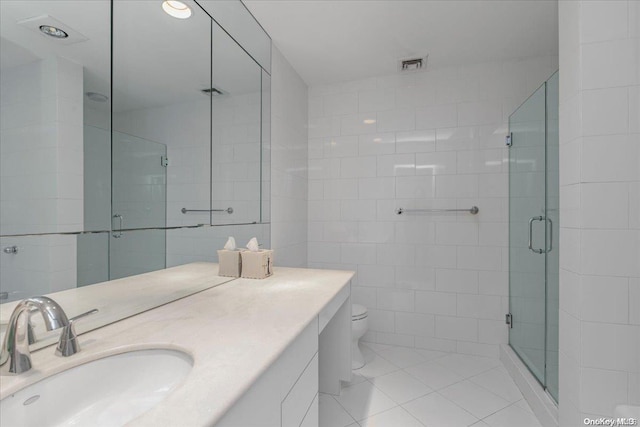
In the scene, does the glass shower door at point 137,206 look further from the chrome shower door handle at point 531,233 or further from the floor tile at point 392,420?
the chrome shower door handle at point 531,233

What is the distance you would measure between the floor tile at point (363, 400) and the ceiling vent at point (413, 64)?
8.03 feet

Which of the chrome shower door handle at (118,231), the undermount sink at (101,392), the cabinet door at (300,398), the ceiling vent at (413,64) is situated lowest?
the cabinet door at (300,398)

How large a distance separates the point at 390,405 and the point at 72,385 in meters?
1.69

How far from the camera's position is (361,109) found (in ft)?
9.27

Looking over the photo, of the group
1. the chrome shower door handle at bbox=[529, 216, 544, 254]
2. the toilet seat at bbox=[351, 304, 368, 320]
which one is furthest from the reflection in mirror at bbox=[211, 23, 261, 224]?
the chrome shower door handle at bbox=[529, 216, 544, 254]

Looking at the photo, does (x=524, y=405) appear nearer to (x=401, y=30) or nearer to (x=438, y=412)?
(x=438, y=412)

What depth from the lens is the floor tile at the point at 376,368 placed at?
226 cm

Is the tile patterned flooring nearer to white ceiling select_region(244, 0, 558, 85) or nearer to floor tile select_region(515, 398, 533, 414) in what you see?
floor tile select_region(515, 398, 533, 414)

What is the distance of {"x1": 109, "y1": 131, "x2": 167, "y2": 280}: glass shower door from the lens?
106 centimetres

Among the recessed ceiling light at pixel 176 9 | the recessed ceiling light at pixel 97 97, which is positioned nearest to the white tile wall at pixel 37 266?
the recessed ceiling light at pixel 97 97

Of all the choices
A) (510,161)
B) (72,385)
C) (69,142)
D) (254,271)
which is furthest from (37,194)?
(510,161)

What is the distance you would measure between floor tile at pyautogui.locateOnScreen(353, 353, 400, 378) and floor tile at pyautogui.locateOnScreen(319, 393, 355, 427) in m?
0.41
